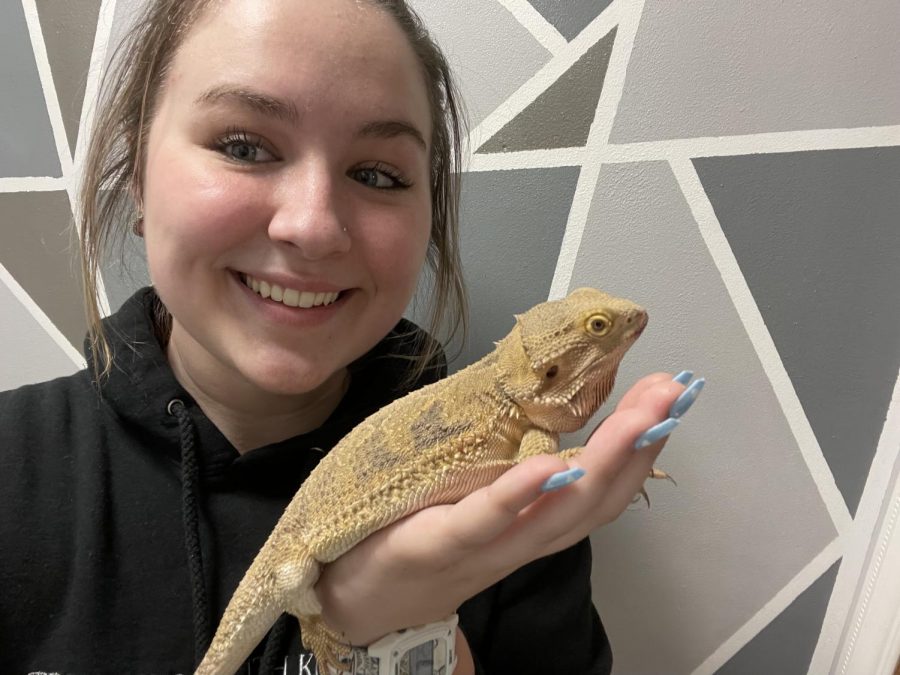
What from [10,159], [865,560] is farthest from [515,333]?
[10,159]

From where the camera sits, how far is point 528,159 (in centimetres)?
128

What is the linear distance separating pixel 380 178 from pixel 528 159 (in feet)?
1.60

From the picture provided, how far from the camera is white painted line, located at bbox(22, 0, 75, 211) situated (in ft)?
4.53

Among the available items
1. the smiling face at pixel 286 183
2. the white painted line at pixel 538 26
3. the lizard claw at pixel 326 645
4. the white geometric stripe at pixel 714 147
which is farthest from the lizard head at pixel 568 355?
the white painted line at pixel 538 26

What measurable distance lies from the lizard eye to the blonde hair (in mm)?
503

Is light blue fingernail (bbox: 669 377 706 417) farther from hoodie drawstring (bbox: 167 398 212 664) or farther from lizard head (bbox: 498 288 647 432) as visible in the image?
hoodie drawstring (bbox: 167 398 212 664)

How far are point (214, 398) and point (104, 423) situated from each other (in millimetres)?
192

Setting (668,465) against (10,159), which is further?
(10,159)

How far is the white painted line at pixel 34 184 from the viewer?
1.46 meters

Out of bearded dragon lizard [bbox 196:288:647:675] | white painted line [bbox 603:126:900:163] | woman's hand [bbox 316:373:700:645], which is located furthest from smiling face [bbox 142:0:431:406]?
white painted line [bbox 603:126:900:163]

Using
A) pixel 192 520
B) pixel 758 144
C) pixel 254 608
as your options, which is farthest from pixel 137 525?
pixel 758 144

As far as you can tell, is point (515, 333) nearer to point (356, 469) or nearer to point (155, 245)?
point (356, 469)

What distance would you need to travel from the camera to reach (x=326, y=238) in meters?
0.77

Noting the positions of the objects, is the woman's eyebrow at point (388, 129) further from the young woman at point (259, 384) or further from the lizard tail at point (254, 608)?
the lizard tail at point (254, 608)
